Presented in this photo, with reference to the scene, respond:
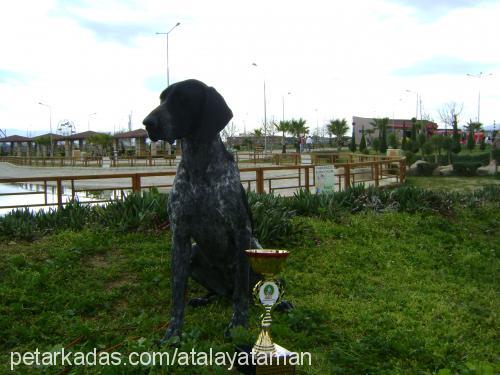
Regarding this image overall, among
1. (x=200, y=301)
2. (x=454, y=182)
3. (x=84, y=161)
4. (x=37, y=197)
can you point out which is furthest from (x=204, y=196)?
(x=84, y=161)

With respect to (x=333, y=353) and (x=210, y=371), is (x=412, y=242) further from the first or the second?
(x=210, y=371)

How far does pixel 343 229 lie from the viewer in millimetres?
8102

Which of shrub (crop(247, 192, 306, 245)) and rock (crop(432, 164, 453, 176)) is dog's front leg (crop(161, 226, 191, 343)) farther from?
rock (crop(432, 164, 453, 176))

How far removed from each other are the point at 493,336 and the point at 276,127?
80260 mm

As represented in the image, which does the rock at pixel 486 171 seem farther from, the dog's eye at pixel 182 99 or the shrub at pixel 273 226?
the dog's eye at pixel 182 99

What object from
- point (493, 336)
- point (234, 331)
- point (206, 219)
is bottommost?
point (493, 336)

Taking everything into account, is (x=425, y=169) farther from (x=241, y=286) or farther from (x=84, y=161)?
(x=241, y=286)

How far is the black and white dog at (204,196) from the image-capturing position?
3.74 meters

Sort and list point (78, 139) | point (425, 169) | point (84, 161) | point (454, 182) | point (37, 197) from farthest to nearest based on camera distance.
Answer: point (78, 139) < point (84, 161) < point (425, 169) < point (454, 182) < point (37, 197)

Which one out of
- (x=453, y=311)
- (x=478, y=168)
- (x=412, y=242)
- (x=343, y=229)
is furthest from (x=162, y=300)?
(x=478, y=168)

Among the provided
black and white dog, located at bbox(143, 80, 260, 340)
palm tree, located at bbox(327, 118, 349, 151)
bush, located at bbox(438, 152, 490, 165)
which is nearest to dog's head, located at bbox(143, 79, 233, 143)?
black and white dog, located at bbox(143, 80, 260, 340)

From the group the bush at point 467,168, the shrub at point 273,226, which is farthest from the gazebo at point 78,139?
the shrub at point 273,226

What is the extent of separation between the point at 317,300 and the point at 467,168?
77.3 feet

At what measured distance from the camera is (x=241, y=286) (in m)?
4.02
